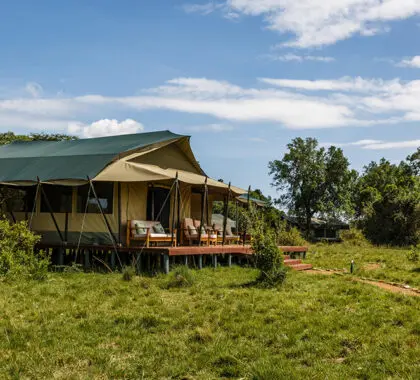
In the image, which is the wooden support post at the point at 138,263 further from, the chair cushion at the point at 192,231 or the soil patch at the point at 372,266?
the soil patch at the point at 372,266

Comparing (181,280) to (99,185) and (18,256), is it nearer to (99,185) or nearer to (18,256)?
(18,256)

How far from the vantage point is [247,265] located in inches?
604

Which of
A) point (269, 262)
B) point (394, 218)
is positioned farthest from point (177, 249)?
point (394, 218)

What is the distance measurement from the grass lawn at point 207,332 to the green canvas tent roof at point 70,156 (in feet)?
15.8

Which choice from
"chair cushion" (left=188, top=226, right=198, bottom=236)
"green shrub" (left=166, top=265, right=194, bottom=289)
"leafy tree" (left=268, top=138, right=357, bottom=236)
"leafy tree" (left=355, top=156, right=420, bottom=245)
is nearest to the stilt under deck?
"chair cushion" (left=188, top=226, right=198, bottom=236)

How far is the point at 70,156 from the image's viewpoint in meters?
15.9

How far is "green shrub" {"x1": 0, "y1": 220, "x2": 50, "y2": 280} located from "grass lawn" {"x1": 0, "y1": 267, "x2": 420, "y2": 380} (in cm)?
92

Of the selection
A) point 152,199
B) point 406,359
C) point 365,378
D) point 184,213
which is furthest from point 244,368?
point 184,213

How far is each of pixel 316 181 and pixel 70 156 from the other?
35.9 m

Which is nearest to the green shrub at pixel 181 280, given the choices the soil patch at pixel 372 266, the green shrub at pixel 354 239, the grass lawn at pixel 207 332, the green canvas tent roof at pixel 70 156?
the grass lawn at pixel 207 332

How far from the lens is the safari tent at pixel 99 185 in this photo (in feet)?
47.2

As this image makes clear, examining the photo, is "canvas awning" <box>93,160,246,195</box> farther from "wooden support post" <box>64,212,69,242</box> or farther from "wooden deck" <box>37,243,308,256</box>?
"wooden support post" <box>64,212,69,242</box>

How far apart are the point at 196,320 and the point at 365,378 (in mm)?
2858

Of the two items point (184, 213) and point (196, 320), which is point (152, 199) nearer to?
point (184, 213)
